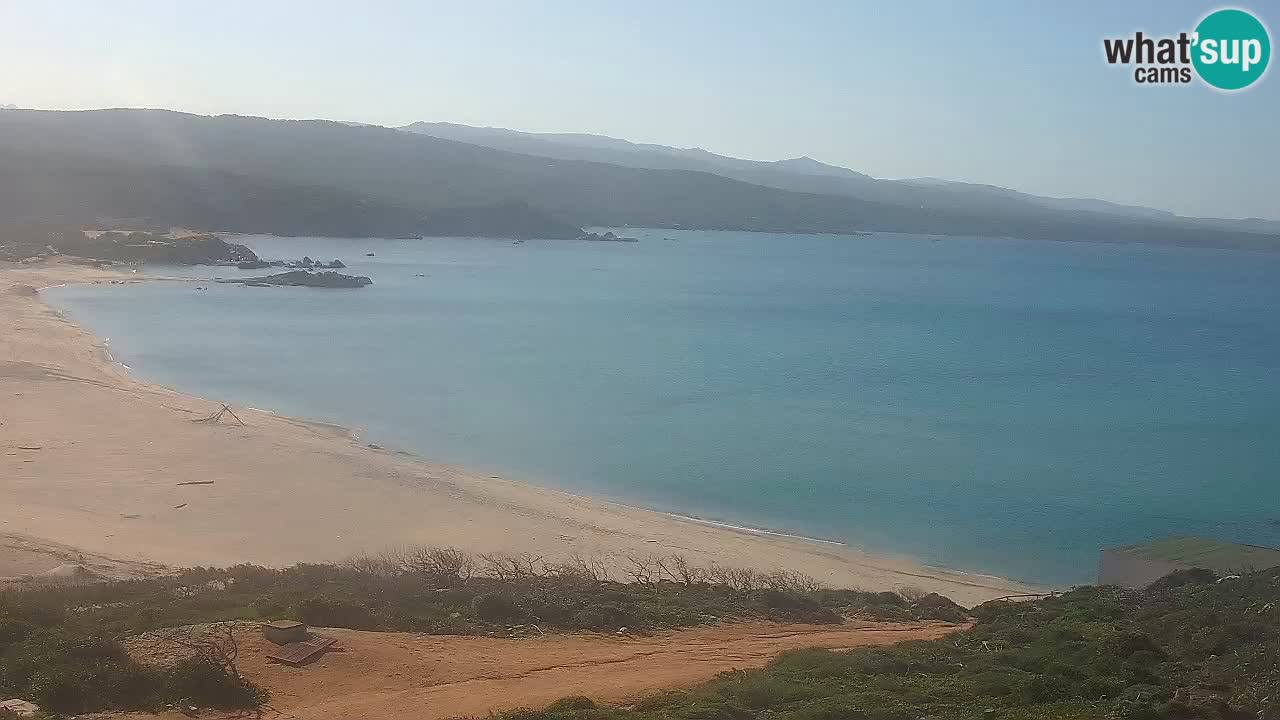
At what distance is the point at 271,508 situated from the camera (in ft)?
58.4

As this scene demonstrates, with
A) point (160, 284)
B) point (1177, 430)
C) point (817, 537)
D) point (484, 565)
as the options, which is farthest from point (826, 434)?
point (160, 284)

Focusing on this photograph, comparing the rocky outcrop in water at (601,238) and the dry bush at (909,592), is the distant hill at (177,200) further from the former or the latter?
the dry bush at (909,592)

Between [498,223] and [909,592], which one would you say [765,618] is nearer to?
[909,592]

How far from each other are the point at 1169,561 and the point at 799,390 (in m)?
21.6

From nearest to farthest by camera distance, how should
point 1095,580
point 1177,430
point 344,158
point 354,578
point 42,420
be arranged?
A: point 354,578
point 1095,580
point 42,420
point 1177,430
point 344,158

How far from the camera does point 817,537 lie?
1973 centimetres

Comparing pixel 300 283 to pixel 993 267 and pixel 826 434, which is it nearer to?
pixel 826 434

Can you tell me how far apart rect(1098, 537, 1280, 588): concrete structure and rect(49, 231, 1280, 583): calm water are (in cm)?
301

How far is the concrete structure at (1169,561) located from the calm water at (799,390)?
301 centimetres

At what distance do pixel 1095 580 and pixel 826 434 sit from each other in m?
11.5

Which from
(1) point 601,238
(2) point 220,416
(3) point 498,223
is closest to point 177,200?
(3) point 498,223

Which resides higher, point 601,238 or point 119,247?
point 601,238

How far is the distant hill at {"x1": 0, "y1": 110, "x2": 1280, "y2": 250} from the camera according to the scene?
8300cm

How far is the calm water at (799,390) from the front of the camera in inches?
886
